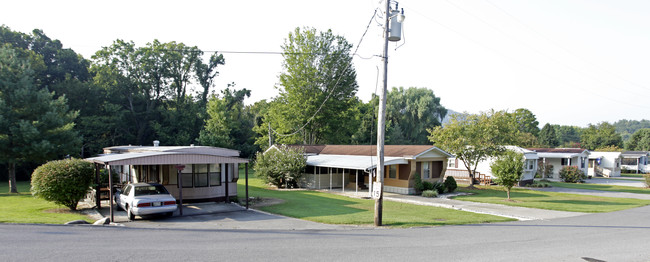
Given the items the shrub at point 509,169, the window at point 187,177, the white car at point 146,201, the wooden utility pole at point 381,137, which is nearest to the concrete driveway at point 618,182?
the shrub at point 509,169

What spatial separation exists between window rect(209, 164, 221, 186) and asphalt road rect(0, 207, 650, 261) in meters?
7.79

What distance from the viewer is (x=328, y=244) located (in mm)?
9820

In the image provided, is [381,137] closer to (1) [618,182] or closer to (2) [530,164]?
(2) [530,164]

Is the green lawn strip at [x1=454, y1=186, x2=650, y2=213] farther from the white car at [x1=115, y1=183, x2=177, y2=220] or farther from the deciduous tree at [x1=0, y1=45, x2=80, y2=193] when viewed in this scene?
the deciduous tree at [x1=0, y1=45, x2=80, y2=193]

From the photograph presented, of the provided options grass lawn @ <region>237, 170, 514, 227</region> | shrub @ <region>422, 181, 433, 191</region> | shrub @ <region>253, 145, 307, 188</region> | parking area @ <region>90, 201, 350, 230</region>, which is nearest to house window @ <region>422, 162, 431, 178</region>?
shrub @ <region>422, 181, 433, 191</region>

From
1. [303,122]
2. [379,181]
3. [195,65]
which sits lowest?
[379,181]

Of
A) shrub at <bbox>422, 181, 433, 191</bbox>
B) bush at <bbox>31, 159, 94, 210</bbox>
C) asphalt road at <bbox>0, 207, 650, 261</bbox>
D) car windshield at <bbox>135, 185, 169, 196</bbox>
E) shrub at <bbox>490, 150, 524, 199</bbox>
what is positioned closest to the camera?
asphalt road at <bbox>0, 207, 650, 261</bbox>

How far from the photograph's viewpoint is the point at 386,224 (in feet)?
45.7

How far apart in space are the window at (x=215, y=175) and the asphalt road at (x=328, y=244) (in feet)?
25.5

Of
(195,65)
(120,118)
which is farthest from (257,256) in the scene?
(195,65)

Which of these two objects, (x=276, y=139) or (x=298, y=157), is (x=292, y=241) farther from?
(x=276, y=139)

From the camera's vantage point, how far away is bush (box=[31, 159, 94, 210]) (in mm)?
15867

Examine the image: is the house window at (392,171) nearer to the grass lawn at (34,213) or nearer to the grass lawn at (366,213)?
the grass lawn at (366,213)

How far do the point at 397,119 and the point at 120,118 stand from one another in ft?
127
